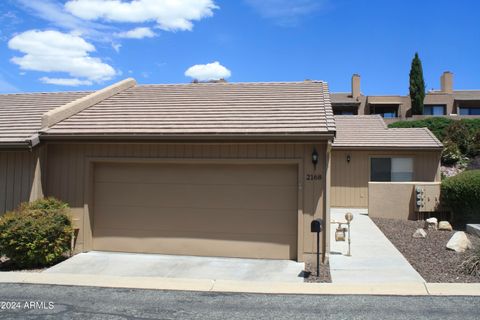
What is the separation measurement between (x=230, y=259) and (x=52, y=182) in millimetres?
4842

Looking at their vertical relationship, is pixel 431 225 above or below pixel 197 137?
below

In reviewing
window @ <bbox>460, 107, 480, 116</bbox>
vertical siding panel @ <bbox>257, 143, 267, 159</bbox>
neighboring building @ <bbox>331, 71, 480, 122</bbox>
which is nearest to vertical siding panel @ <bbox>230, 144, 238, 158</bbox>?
vertical siding panel @ <bbox>257, 143, 267, 159</bbox>

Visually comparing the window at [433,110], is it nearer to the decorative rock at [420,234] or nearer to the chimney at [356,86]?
the chimney at [356,86]

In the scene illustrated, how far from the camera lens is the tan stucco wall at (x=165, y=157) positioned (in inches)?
387

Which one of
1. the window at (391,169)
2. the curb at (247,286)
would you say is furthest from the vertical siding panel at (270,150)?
the window at (391,169)

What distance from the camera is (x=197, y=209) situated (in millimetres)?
10570

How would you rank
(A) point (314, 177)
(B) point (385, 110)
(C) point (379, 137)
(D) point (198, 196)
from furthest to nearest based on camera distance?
(B) point (385, 110) → (C) point (379, 137) → (D) point (198, 196) → (A) point (314, 177)

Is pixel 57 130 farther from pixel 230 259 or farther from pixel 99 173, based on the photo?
pixel 230 259

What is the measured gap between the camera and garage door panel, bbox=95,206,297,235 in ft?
33.4

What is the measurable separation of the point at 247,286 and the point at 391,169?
1308cm

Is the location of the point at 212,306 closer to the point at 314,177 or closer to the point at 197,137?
the point at 314,177

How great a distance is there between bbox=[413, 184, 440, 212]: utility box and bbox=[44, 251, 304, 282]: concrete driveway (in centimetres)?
773

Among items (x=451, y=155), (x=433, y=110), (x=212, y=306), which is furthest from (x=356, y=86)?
(x=212, y=306)

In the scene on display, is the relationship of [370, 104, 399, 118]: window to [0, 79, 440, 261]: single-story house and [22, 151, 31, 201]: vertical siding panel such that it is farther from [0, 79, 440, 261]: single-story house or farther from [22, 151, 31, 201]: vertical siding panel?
[22, 151, 31, 201]: vertical siding panel
